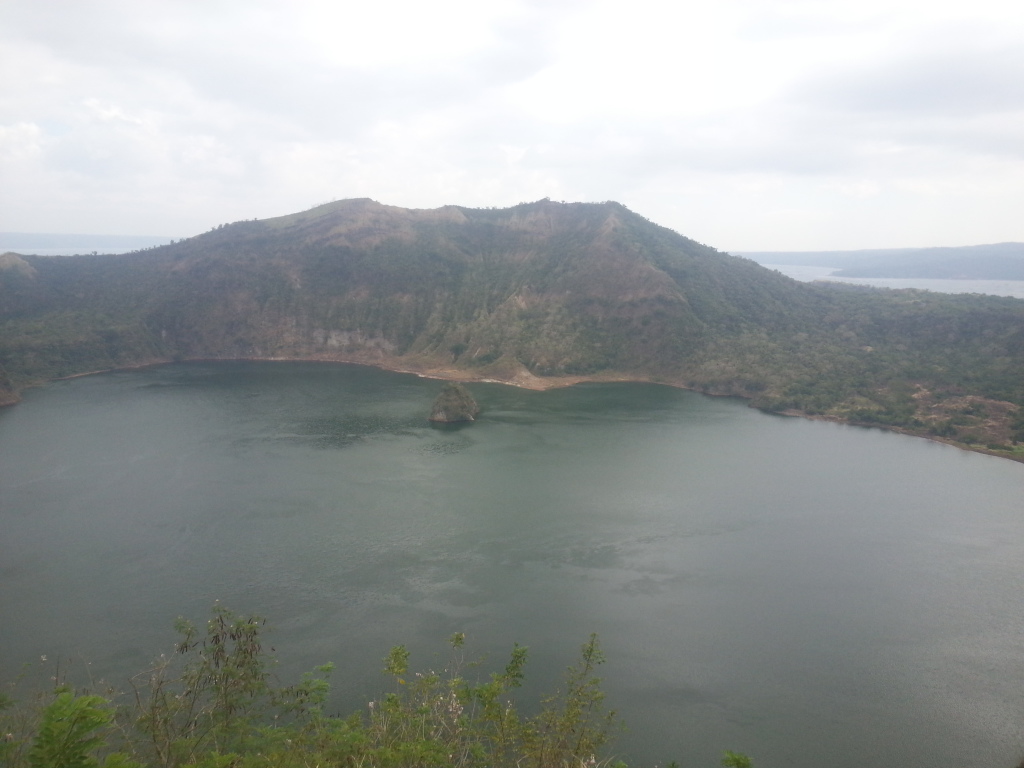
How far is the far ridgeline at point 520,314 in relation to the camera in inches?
2862

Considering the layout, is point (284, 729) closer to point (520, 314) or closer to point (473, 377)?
point (473, 377)

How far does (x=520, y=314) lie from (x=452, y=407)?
122 ft

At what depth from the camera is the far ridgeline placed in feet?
238

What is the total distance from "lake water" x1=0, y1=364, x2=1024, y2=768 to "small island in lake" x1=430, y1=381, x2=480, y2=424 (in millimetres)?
2304

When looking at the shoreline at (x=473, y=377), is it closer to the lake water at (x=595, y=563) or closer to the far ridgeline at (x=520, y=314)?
the far ridgeline at (x=520, y=314)

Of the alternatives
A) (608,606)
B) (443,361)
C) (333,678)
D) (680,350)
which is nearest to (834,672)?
(608,606)

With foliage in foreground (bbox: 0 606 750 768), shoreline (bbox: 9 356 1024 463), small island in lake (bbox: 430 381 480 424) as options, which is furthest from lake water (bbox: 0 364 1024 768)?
shoreline (bbox: 9 356 1024 463)

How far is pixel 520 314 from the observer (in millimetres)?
95750

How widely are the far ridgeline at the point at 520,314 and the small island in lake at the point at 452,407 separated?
812 inches

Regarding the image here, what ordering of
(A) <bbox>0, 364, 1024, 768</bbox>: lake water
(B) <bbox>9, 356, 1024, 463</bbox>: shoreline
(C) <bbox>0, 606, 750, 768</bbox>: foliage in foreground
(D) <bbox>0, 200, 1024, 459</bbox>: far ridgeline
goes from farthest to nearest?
1. (D) <bbox>0, 200, 1024, 459</bbox>: far ridgeline
2. (B) <bbox>9, 356, 1024, 463</bbox>: shoreline
3. (A) <bbox>0, 364, 1024, 768</bbox>: lake water
4. (C) <bbox>0, 606, 750, 768</bbox>: foliage in foreground

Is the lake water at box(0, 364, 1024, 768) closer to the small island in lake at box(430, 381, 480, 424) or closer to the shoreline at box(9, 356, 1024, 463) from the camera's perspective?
the small island in lake at box(430, 381, 480, 424)

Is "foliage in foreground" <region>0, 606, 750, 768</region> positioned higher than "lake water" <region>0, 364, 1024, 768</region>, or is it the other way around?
"foliage in foreground" <region>0, 606, 750, 768</region>

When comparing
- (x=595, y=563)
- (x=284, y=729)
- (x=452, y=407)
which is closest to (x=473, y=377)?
(x=452, y=407)

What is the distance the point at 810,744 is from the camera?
834 inches
